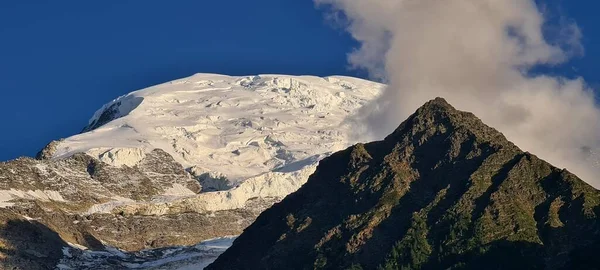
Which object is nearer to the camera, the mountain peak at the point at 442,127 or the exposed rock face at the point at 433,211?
the exposed rock face at the point at 433,211

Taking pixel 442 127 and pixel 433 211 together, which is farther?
pixel 442 127

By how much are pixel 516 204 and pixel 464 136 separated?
16081 mm

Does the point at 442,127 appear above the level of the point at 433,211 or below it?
above

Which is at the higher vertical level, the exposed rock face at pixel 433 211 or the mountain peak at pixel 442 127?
the mountain peak at pixel 442 127

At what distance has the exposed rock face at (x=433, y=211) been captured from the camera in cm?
15850

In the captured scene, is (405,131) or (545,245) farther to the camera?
(405,131)

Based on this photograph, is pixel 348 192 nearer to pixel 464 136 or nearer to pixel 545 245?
pixel 464 136

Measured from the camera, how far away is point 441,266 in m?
158

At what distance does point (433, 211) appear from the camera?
6545 inches

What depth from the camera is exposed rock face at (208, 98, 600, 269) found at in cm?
15850

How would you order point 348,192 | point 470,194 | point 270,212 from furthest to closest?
point 270,212
point 348,192
point 470,194

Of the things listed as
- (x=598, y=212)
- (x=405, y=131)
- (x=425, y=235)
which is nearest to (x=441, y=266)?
(x=425, y=235)

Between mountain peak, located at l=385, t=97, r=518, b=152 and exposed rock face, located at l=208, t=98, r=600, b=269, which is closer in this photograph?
exposed rock face, located at l=208, t=98, r=600, b=269

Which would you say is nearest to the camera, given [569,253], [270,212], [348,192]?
[569,253]
